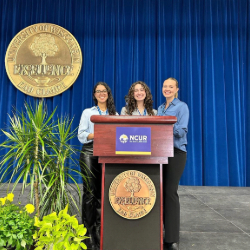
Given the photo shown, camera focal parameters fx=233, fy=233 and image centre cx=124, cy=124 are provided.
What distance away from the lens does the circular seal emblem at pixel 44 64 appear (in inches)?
162

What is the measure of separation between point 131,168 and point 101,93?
2.68ft

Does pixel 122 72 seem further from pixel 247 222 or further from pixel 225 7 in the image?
pixel 247 222

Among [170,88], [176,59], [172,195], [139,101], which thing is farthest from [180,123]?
[176,59]

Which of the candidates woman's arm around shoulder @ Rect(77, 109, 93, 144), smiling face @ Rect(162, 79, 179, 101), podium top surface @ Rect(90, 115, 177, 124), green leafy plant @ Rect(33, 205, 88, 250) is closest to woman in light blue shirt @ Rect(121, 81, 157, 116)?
smiling face @ Rect(162, 79, 179, 101)

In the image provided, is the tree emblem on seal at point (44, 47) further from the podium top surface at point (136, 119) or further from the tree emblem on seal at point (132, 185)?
the tree emblem on seal at point (132, 185)

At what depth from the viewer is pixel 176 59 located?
4160 mm

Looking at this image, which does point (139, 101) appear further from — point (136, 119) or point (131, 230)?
point (131, 230)

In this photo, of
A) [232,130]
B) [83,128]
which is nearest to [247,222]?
[83,128]

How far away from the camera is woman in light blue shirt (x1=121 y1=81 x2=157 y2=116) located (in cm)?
177

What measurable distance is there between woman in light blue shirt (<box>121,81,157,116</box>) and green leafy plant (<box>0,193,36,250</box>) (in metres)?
0.96

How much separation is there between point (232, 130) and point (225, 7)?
7.33ft

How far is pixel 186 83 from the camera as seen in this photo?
4.13m

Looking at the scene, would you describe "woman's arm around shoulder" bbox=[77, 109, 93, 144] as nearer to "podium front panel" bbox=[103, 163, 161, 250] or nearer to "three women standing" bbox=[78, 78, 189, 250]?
"three women standing" bbox=[78, 78, 189, 250]

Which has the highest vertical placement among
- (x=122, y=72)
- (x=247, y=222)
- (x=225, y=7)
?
(x=225, y=7)
